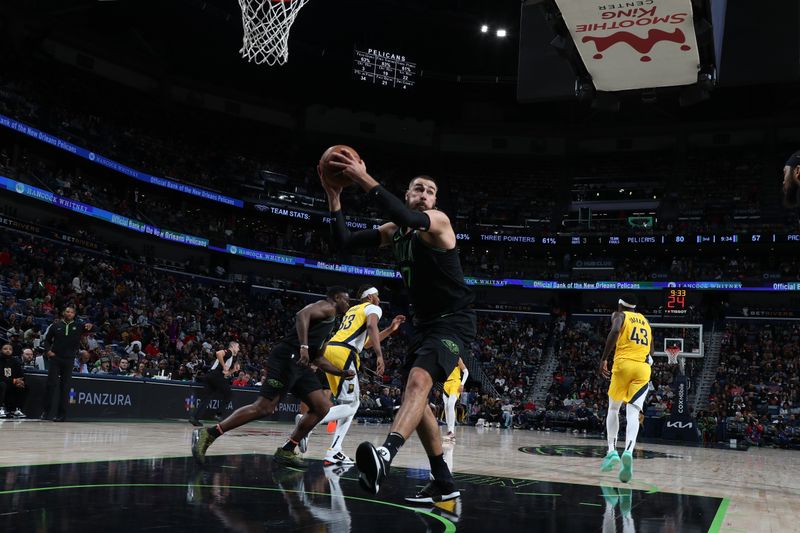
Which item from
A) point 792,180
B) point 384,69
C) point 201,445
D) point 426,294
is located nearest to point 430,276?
point 426,294

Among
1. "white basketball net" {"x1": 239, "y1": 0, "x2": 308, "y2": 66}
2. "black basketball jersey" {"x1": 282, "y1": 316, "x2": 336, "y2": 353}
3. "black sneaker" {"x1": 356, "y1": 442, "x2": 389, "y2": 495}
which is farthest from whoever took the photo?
"white basketball net" {"x1": 239, "y1": 0, "x2": 308, "y2": 66}

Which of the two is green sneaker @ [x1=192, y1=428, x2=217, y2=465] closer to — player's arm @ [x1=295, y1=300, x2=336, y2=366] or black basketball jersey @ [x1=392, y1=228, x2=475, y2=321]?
player's arm @ [x1=295, y1=300, x2=336, y2=366]

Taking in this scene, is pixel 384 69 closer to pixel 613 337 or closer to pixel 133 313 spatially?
pixel 133 313

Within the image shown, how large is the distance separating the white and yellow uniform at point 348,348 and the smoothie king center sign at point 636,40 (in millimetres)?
3966

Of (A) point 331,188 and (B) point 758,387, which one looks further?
(B) point 758,387

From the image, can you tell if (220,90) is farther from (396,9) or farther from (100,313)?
(100,313)

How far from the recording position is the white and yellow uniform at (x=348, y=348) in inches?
344

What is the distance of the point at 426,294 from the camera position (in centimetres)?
499

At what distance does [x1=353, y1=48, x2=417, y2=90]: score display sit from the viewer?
33.6m

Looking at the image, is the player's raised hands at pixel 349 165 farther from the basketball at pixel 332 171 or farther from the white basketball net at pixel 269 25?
the white basketball net at pixel 269 25

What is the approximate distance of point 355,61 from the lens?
33.5m

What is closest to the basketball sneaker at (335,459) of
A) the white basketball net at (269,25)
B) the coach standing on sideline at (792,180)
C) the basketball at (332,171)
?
the basketball at (332,171)

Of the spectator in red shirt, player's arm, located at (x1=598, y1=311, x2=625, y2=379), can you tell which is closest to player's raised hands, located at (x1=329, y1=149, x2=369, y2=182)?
player's arm, located at (x1=598, y1=311, x2=625, y2=379)

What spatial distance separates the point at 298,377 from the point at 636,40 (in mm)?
4611
